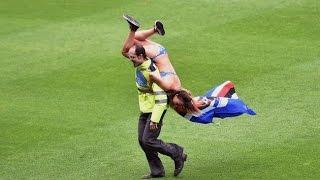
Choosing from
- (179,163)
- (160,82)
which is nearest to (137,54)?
(160,82)

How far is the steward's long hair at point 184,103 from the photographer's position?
11.2 m

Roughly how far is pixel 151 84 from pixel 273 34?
25.9 feet

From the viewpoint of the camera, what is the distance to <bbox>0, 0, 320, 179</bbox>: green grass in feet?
40.5

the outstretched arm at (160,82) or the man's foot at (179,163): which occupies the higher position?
the outstretched arm at (160,82)

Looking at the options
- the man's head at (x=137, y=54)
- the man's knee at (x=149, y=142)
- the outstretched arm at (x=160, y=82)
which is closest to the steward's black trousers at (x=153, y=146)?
the man's knee at (x=149, y=142)

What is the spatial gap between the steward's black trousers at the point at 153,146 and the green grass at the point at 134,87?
0.29m

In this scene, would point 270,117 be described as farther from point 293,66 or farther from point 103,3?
point 103,3

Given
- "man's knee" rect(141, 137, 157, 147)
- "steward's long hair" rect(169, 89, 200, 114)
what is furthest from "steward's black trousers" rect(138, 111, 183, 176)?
"steward's long hair" rect(169, 89, 200, 114)

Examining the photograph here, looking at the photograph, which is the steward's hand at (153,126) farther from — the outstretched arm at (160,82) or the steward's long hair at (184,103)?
the outstretched arm at (160,82)

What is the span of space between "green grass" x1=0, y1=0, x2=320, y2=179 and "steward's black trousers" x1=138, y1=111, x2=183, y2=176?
11.3 inches

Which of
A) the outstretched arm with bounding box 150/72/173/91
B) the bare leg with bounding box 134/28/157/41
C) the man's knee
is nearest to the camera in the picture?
the outstretched arm with bounding box 150/72/173/91

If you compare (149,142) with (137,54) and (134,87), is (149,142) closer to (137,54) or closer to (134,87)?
(137,54)

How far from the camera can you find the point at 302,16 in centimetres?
1983

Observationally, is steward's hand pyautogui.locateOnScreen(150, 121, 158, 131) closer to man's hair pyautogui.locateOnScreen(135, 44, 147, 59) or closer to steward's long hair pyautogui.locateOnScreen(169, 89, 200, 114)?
steward's long hair pyautogui.locateOnScreen(169, 89, 200, 114)
